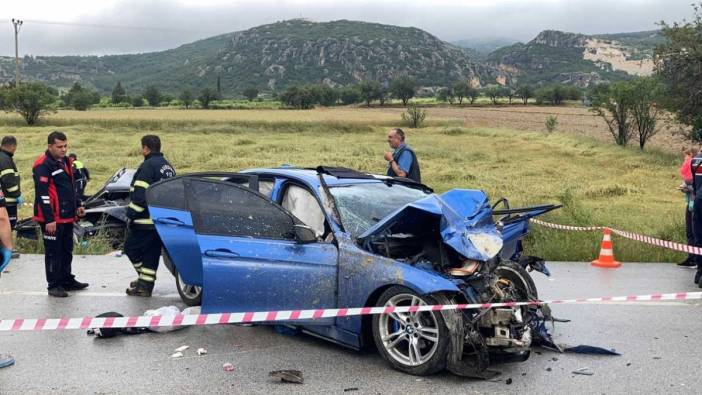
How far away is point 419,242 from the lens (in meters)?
5.41

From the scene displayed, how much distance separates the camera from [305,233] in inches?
207

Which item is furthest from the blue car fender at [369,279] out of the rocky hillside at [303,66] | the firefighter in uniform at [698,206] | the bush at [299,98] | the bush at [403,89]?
the rocky hillside at [303,66]

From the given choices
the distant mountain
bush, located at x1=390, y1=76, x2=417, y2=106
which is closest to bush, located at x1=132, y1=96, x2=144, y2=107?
bush, located at x1=390, y1=76, x2=417, y2=106

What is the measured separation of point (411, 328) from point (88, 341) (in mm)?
2830

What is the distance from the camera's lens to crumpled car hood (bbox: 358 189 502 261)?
4973mm

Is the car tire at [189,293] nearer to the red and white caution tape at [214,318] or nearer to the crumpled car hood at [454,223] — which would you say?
the red and white caution tape at [214,318]

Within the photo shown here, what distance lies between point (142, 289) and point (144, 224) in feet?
2.37

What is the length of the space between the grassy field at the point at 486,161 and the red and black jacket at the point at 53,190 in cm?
308

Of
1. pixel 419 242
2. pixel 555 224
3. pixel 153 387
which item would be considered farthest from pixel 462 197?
pixel 555 224

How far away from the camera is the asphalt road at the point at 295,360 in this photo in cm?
468

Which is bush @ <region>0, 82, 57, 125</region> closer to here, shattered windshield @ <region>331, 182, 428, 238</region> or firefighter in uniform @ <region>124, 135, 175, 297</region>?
firefighter in uniform @ <region>124, 135, 175, 297</region>

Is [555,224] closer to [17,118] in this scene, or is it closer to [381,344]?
[381,344]

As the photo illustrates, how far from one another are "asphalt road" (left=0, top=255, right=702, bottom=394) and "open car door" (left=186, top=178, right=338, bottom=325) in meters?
0.41

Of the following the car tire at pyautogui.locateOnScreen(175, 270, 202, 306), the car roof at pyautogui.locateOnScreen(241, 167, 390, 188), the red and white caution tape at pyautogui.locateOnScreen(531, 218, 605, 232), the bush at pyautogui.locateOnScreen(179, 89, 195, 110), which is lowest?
the car tire at pyautogui.locateOnScreen(175, 270, 202, 306)
